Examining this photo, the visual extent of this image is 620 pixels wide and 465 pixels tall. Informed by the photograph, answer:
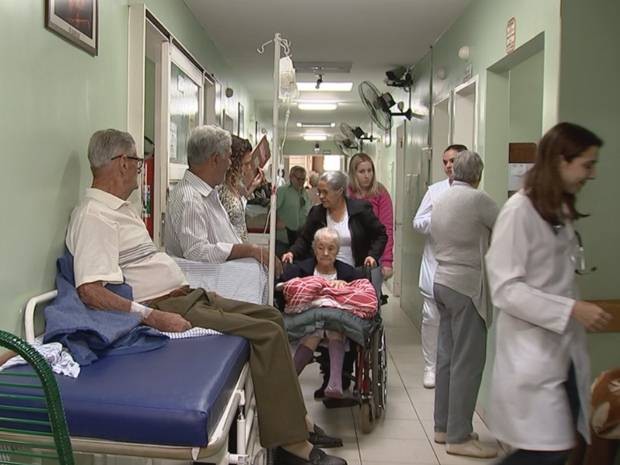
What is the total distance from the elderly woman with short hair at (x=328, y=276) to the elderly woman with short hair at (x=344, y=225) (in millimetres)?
226

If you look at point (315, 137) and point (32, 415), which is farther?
point (315, 137)

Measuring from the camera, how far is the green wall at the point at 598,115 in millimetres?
2463

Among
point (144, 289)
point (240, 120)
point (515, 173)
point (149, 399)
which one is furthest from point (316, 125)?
point (149, 399)

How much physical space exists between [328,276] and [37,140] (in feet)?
5.69

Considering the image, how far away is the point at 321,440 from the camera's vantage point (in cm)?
306

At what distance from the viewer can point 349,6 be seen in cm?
424

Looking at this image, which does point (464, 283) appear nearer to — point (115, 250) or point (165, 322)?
point (165, 322)

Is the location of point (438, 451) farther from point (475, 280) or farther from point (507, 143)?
point (507, 143)

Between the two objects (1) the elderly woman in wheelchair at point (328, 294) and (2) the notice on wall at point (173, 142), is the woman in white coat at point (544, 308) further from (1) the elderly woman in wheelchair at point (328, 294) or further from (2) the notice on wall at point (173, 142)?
(2) the notice on wall at point (173, 142)

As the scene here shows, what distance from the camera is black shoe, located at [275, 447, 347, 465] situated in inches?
99.7

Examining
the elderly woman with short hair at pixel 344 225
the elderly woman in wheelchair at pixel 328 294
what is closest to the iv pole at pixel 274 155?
the elderly woman in wheelchair at pixel 328 294

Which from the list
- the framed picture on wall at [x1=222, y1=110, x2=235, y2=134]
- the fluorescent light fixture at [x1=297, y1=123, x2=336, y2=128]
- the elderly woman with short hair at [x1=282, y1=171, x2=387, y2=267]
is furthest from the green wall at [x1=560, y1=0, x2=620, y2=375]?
the fluorescent light fixture at [x1=297, y1=123, x2=336, y2=128]

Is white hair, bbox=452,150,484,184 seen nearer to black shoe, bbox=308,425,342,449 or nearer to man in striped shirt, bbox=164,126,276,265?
man in striped shirt, bbox=164,126,276,265

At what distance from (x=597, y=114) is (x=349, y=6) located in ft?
7.34
